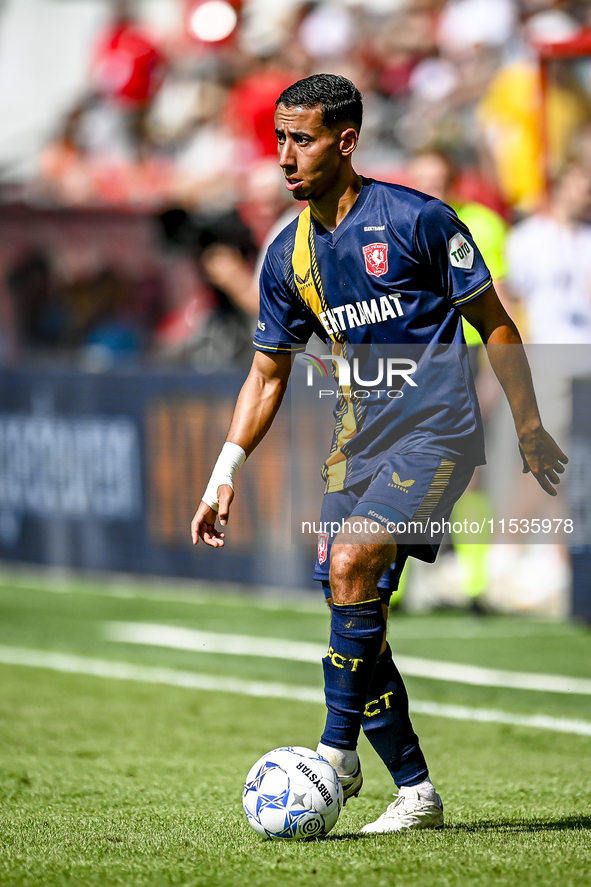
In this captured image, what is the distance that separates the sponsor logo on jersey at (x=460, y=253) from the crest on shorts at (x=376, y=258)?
206mm

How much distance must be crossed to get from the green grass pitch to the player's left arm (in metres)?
1.15

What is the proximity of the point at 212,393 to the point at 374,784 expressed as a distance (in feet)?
17.6

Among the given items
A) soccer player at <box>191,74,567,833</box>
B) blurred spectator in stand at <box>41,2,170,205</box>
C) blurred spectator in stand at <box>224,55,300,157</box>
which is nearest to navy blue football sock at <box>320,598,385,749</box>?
soccer player at <box>191,74,567,833</box>

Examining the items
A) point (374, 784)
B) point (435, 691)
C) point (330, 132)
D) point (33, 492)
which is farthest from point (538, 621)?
point (330, 132)

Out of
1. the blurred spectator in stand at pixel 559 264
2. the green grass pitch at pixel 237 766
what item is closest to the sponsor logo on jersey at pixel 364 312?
the green grass pitch at pixel 237 766

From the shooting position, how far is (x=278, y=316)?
177 inches

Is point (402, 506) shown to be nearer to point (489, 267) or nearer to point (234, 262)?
point (489, 267)

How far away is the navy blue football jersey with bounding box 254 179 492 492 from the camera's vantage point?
162 inches

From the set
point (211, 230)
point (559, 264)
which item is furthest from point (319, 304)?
point (211, 230)

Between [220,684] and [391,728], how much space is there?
10.6 ft

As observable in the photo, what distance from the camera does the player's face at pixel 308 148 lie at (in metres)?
4.14

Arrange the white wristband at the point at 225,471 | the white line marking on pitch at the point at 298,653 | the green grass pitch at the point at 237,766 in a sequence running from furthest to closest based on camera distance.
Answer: the white line marking on pitch at the point at 298,653, the white wristband at the point at 225,471, the green grass pitch at the point at 237,766

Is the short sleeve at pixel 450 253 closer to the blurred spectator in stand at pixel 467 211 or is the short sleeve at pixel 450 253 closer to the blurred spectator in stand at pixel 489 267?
the blurred spectator in stand at pixel 489 267

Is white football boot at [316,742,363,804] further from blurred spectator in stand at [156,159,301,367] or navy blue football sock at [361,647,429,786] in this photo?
blurred spectator in stand at [156,159,301,367]
